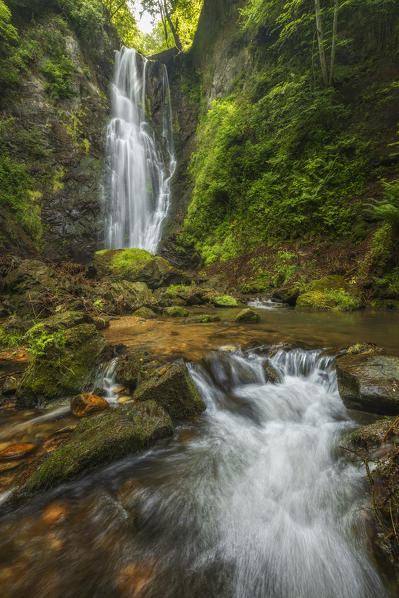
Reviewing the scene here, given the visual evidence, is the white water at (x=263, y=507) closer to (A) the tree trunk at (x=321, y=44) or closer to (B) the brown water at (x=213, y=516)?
(B) the brown water at (x=213, y=516)

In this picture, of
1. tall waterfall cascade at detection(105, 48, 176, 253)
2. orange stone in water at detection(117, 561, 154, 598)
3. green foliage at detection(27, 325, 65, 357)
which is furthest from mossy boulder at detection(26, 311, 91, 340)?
tall waterfall cascade at detection(105, 48, 176, 253)

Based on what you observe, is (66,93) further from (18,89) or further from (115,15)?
(115,15)

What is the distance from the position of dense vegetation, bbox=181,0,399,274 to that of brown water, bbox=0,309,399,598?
6.49 meters

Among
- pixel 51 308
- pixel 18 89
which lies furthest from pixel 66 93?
pixel 51 308

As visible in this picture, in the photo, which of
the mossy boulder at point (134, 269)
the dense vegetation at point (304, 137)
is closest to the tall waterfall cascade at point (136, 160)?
the dense vegetation at point (304, 137)

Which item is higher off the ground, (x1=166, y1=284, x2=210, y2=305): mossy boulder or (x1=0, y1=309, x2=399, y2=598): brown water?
(x1=166, y1=284, x2=210, y2=305): mossy boulder

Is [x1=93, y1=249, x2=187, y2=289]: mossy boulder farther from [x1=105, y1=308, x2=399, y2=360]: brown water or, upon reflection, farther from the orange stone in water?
the orange stone in water

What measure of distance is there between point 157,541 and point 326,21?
17.7 meters

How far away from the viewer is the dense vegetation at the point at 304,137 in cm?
920

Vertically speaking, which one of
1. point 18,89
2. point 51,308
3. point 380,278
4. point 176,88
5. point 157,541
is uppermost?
point 176,88

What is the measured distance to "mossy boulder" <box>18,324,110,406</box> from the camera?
9.70 ft

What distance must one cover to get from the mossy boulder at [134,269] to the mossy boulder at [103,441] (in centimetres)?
848

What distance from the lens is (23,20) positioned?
47.2 feet

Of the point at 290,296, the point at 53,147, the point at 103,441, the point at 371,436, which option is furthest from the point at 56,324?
the point at 53,147
